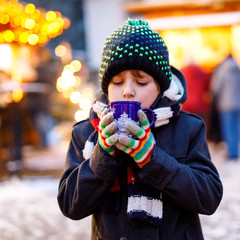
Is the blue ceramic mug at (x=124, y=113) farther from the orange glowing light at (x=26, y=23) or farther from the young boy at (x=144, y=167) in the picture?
the orange glowing light at (x=26, y=23)

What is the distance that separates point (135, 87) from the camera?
1.20 m

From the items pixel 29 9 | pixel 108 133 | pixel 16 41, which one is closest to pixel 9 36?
pixel 16 41

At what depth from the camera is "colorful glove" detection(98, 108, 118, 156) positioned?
40.5 inches

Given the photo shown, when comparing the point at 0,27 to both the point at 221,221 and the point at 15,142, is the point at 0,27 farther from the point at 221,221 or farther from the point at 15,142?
the point at 221,221

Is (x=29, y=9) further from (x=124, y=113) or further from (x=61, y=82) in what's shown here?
(x=61, y=82)

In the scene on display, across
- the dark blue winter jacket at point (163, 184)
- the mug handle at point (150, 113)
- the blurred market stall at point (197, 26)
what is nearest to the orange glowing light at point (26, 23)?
the dark blue winter jacket at point (163, 184)

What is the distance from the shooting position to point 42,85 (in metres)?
6.34

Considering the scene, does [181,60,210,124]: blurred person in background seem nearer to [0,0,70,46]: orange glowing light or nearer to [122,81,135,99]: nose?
[0,0,70,46]: orange glowing light

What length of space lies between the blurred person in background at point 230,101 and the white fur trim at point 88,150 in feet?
14.8

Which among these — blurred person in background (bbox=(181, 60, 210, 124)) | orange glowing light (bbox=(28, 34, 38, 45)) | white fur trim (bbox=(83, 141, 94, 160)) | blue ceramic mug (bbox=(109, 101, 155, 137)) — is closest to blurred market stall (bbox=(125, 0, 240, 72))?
blurred person in background (bbox=(181, 60, 210, 124))

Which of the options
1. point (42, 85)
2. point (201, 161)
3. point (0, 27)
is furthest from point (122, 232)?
point (42, 85)

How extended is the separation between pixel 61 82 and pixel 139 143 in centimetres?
817

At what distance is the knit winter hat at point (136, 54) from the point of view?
121 centimetres

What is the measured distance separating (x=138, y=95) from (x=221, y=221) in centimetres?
191
